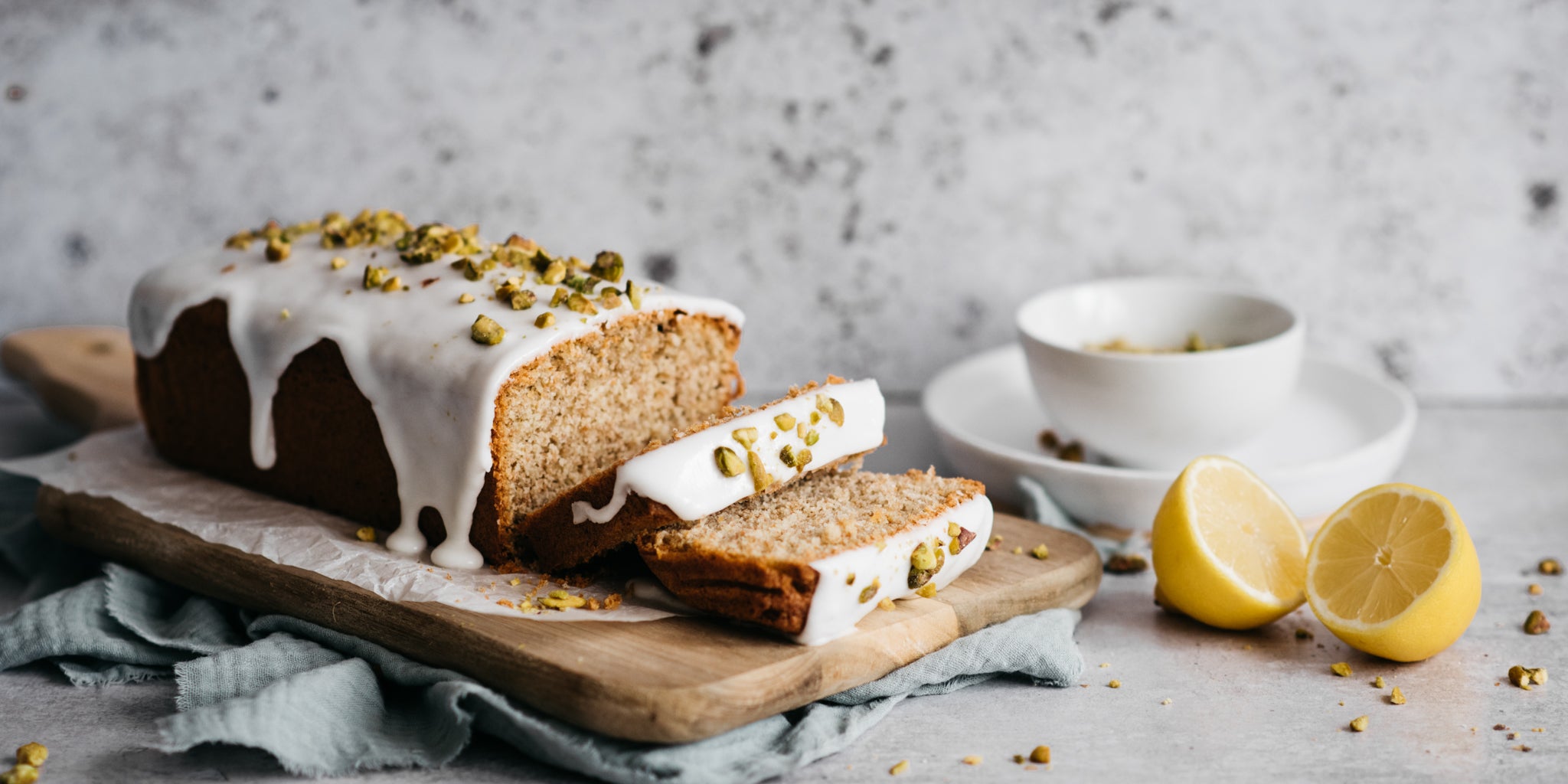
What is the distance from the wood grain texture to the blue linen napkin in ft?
0.12

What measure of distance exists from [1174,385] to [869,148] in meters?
1.39

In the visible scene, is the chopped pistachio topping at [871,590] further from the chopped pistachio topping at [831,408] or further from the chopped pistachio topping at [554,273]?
the chopped pistachio topping at [554,273]

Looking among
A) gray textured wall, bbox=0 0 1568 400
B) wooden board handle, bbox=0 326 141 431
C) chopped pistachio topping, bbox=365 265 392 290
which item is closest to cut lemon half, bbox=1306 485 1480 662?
gray textured wall, bbox=0 0 1568 400

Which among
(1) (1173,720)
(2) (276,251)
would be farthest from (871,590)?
(2) (276,251)

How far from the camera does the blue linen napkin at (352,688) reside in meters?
2.05

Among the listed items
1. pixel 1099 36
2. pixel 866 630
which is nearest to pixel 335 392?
pixel 866 630

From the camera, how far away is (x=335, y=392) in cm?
286

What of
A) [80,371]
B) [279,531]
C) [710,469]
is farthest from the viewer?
[80,371]

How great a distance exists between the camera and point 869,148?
4.05 meters

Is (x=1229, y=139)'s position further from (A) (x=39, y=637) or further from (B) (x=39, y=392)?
(B) (x=39, y=392)

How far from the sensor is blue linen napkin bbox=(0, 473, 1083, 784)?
205 cm

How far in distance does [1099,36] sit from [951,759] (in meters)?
2.61

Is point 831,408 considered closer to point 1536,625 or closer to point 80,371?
point 1536,625

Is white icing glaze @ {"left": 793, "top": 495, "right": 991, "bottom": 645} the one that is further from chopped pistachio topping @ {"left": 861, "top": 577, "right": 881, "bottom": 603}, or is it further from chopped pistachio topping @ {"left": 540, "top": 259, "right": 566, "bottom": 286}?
chopped pistachio topping @ {"left": 540, "top": 259, "right": 566, "bottom": 286}
